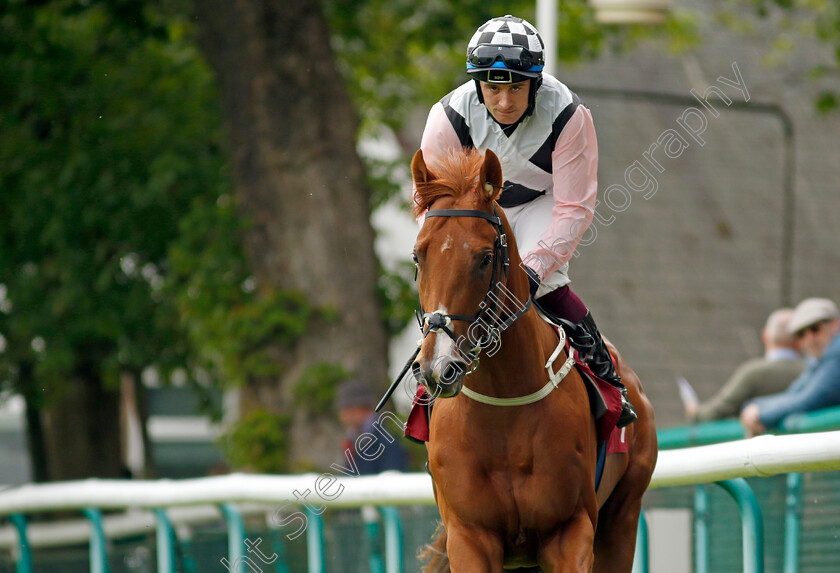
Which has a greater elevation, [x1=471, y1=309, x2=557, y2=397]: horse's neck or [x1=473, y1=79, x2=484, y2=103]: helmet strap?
[x1=473, y1=79, x2=484, y2=103]: helmet strap

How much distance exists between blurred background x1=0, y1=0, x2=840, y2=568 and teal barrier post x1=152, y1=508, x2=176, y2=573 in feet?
12.8

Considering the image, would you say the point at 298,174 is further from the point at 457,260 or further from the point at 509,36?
the point at 457,260

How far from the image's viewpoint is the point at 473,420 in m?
4.54

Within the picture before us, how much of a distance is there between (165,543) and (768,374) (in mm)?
3924

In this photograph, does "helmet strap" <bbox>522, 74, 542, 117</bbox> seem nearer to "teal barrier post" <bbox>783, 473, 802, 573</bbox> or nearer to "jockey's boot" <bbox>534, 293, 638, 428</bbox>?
"jockey's boot" <bbox>534, 293, 638, 428</bbox>

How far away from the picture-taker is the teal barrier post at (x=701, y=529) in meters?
6.15

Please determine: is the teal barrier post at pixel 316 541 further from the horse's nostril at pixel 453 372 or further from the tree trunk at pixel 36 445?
the tree trunk at pixel 36 445

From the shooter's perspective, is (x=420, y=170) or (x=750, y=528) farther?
(x=750, y=528)

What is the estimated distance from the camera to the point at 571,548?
14.5 ft

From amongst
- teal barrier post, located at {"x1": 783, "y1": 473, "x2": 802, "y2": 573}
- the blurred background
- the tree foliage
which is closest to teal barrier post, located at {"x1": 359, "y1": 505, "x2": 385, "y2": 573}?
teal barrier post, located at {"x1": 783, "y1": 473, "x2": 802, "y2": 573}

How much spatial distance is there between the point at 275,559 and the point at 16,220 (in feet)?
24.6

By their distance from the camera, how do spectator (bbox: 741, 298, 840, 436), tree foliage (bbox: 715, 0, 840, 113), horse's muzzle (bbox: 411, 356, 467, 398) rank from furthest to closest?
tree foliage (bbox: 715, 0, 840, 113)
spectator (bbox: 741, 298, 840, 436)
horse's muzzle (bbox: 411, 356, 467, 398)

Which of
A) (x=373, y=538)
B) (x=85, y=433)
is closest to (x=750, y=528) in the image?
(x=373, y=538)

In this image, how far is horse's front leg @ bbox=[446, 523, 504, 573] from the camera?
446 centimetres
